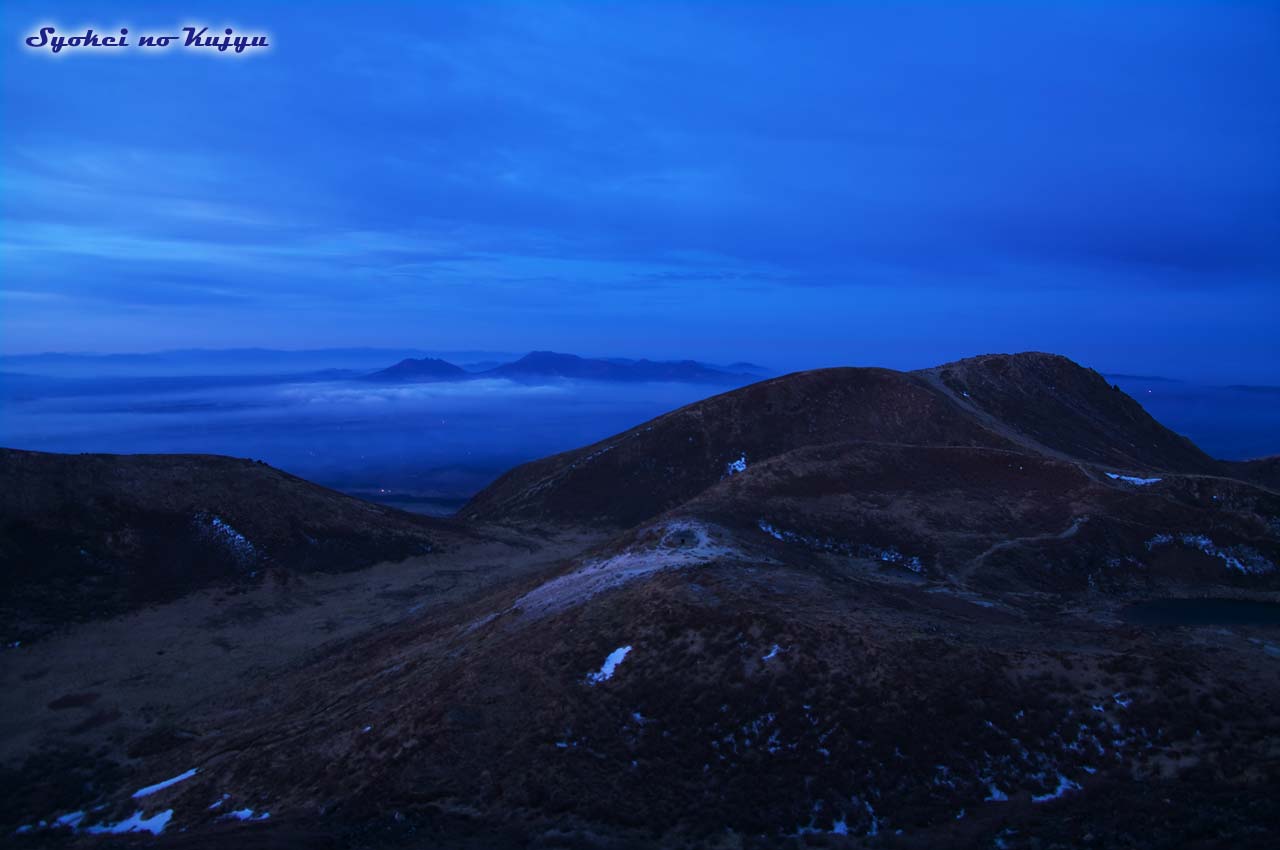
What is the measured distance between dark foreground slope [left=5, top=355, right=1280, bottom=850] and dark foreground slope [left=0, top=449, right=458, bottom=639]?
50.1 ft

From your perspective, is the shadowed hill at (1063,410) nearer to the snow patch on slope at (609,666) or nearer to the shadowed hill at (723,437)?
the shadowed hill at (723,437)

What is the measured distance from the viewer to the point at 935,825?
16.6m

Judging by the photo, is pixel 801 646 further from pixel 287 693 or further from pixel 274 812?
pixel 287 693

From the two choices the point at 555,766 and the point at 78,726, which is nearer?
the point at 555,766

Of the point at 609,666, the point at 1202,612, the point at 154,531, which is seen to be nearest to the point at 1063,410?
the point at 1202,612

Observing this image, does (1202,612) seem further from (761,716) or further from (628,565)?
(761,716)

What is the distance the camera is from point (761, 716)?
20359 millimetres

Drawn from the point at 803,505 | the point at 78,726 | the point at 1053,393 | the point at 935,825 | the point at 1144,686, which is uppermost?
the point at 1053,393

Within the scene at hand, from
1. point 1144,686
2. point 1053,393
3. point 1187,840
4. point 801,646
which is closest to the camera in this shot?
point 1187,840

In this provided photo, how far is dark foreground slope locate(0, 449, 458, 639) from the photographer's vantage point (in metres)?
41.8

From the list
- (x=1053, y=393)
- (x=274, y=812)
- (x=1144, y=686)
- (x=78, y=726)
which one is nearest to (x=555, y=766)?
(x=274, y=812)

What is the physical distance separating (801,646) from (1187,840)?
10076 mm

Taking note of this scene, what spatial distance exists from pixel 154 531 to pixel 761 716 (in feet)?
146

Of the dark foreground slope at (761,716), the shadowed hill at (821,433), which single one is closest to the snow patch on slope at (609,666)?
the dark foreground slope at (761,716)
